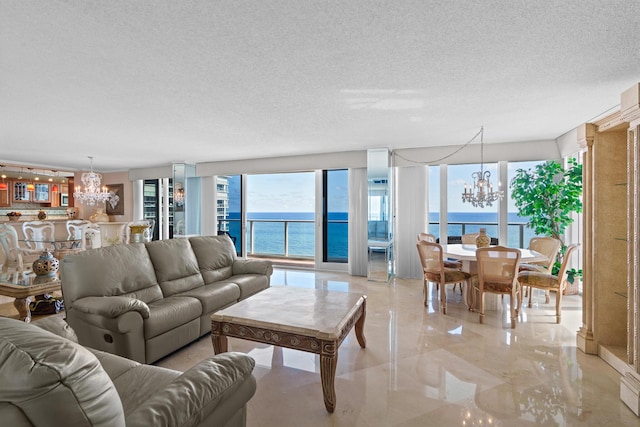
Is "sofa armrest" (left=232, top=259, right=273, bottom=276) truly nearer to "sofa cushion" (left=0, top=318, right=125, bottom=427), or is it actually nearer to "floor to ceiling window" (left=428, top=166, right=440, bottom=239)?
"sofa cushion" (left=0, top=318, right=125, bottom=427)

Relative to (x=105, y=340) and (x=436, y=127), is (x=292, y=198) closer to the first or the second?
(x=436, y=127)

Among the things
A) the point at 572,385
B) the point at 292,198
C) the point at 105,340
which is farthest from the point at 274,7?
the point at 292,198

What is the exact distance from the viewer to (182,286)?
3203mm

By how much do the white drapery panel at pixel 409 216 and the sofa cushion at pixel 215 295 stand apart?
3374 mm

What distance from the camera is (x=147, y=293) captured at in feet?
9.34

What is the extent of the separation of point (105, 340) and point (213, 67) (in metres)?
2.27

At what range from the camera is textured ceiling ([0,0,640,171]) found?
1711 mm

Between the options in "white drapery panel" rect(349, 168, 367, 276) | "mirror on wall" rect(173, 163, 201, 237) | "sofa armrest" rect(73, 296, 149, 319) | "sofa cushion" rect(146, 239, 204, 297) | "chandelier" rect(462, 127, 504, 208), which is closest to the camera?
"sofa armrest" rect(73, 296, 149, 319)

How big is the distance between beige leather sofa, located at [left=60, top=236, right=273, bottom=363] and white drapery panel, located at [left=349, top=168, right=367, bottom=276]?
2.45 m

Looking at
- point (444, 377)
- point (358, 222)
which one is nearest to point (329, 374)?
point (444, 377)

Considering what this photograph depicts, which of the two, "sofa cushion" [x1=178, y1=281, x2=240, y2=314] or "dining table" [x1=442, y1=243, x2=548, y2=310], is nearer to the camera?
"sofa cushion" [x1=178, y1=281, x2=240, y2=314]

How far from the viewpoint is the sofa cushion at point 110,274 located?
245cm

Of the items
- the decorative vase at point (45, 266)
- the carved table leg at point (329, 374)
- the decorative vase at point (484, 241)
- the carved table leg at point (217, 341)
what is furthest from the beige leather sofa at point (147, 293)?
the decorative vase at point (484, 241)

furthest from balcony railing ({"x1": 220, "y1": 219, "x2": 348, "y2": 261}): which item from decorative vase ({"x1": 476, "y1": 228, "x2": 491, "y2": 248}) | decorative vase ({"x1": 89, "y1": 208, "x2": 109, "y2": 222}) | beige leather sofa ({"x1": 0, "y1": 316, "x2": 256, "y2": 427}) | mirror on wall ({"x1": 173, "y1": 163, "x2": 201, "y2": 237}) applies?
beige leather sofa ({"x1": 0, "y1": 316, "x2": 256, "y2": 427})
